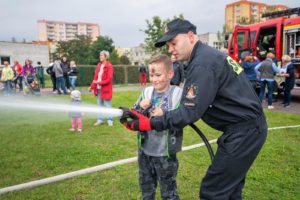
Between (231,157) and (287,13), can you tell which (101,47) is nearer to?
(287,13)

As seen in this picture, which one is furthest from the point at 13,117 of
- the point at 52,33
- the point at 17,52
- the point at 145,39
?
the point at 52,33

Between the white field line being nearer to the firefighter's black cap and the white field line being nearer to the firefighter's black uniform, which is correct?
the firefighter's black uniform

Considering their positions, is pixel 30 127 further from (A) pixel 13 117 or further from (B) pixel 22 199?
(B) pixel 22 199

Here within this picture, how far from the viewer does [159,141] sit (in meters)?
2.96

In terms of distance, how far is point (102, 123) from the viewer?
8.22 m

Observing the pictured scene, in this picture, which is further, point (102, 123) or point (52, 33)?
point (52, 33)

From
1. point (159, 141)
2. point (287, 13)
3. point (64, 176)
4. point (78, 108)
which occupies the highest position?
point (287, 13)

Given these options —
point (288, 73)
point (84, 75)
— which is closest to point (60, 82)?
point (84, 75)

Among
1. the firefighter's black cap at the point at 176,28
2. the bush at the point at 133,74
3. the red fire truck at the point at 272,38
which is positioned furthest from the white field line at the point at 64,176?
the bush at the point at 133,74

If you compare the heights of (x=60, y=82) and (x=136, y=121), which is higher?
(x=60, y=82)

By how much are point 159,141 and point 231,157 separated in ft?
2.88

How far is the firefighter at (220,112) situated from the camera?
2152 millimetres

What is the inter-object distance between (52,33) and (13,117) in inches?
6975

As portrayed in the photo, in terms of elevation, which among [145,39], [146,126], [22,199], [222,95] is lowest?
[22,199]
